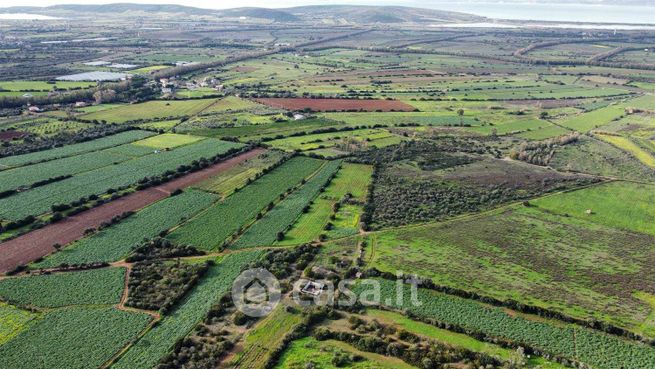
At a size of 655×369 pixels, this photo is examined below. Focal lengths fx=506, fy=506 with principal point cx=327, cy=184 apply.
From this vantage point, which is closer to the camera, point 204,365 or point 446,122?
point 204,365

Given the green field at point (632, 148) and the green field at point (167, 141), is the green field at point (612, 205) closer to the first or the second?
the green field at point (632, 148)

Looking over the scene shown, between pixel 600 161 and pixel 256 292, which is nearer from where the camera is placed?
pixel 256 292

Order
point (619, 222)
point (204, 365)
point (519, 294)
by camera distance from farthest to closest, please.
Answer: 1. point (619, 222)
2. point (519, 294)
3. point (204, 365)

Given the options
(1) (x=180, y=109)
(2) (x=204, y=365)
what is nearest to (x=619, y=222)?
(2) (x=204, y=365)

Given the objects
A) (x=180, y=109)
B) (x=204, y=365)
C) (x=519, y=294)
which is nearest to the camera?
(x=204, y=365)

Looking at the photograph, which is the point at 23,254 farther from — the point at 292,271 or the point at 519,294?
the point at 519,294

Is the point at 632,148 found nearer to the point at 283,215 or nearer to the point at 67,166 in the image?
the point at 283,215

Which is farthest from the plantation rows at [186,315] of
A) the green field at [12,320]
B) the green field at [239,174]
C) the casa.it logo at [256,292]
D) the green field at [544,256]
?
the green field at [239,174]

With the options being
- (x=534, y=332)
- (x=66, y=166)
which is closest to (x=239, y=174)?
Result: (x=66, y=166)
